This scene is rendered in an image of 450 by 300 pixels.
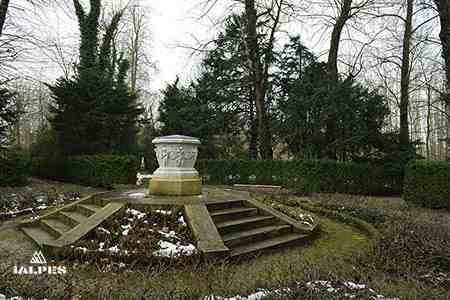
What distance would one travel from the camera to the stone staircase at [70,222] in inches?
197

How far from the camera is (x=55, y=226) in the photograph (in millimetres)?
6191

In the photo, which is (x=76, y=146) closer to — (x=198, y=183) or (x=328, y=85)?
(x=198, y=183)

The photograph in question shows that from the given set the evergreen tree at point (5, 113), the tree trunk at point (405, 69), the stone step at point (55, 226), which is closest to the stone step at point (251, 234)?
the stone step at point (55, 226)

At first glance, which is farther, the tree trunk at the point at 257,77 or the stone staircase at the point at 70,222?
the tree trunk at the point at 257,77

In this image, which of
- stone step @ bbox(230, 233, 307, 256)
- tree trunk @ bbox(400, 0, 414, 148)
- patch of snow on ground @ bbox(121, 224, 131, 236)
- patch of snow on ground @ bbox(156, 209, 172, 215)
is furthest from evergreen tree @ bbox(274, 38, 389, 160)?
patch of snow on ground @ bbox(121, 224, 131, 236)

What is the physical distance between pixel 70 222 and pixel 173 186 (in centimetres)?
214

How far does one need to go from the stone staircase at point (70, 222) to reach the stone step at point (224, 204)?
64.4 inches

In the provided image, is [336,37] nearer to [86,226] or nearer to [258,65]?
[258,65]

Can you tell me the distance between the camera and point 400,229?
5.61 meters

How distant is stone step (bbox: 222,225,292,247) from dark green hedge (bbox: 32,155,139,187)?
27.5 feet

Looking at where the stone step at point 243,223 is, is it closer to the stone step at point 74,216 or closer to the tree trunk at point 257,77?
the stone step at point 74,216

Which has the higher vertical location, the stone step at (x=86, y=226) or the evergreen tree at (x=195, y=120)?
the evergreen tree at (x=195, y=120)

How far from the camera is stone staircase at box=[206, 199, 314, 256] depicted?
532cm

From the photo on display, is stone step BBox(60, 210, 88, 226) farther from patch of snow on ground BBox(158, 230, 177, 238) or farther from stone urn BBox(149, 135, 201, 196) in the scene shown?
patch of snow on ground BBox(158, 230, 177, 238)
